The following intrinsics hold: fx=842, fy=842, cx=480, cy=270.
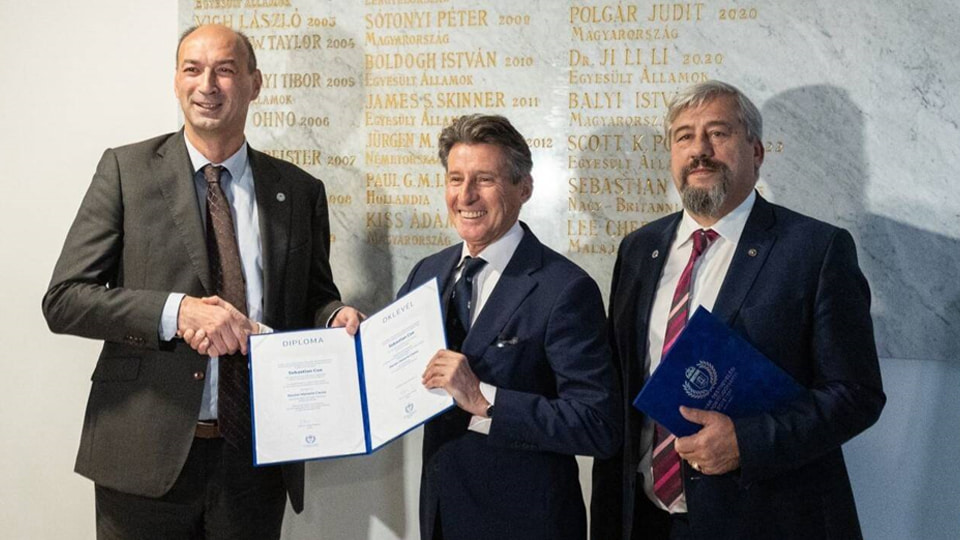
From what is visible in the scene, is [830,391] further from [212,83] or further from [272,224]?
[212,83]

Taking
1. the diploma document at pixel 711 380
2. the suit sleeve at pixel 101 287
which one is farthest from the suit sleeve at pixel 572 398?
the suit sleeve at pixel 101 287

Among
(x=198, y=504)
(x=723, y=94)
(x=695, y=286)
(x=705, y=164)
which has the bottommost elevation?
(x=198, y=504)

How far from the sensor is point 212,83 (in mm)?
2168

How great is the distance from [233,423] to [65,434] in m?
1.30

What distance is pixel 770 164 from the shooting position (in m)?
2.58

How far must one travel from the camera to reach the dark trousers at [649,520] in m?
1.92

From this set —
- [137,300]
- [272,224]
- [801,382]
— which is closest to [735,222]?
[801,382]

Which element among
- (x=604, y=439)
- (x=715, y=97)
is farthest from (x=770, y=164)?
(x=604, y=439)

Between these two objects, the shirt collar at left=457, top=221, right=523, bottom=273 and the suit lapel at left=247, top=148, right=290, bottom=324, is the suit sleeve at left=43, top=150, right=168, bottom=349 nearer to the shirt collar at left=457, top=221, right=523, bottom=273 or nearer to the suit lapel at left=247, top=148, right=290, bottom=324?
the suit lapel at left=247, top=148, right=290, bottom=324

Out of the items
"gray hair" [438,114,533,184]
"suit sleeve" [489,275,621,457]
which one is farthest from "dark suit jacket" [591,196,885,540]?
"gray hair" [438,114,533,184]

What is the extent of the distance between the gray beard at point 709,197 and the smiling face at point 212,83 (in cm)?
117

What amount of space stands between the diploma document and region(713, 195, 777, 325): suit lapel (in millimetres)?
163

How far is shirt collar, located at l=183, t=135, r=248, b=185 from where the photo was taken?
2.19m

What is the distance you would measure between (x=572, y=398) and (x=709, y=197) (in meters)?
0.57
